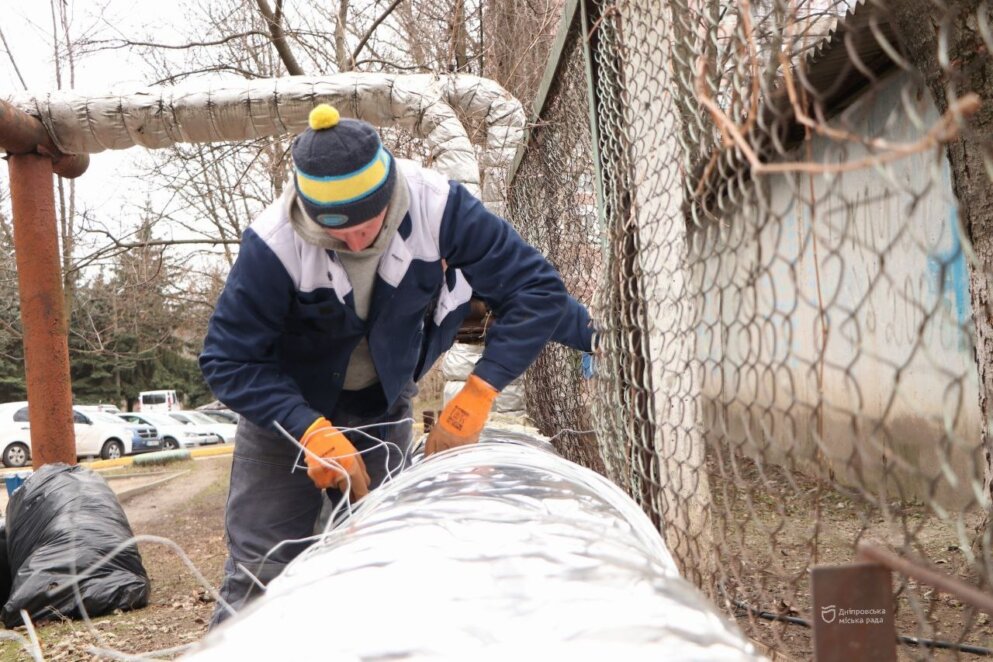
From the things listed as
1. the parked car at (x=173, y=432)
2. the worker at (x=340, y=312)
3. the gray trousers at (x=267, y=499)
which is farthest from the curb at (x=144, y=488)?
the parked car at (x=173, y=432)

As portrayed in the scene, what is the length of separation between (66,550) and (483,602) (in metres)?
4.78

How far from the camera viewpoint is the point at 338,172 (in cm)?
218

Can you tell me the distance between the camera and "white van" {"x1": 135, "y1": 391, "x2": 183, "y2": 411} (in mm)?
31359

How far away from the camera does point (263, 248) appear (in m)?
2.43

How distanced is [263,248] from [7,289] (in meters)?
11.6

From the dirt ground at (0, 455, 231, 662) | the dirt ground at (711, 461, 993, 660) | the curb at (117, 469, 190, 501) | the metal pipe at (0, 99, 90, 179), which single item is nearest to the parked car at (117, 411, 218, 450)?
the curb at (117, 469, 190, 501)

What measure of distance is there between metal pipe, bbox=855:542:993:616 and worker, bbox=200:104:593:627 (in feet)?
4.81

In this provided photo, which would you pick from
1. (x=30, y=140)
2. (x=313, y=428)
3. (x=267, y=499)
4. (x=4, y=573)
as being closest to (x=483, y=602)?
(x=313, y=428)

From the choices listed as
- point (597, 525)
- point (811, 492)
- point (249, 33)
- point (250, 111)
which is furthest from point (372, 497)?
point (249, 33)

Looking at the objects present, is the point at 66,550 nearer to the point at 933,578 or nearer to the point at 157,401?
the point at 933,578

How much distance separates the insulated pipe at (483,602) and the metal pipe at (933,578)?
20 centimetres

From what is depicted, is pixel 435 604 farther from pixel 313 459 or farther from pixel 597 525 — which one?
pixel 313 459

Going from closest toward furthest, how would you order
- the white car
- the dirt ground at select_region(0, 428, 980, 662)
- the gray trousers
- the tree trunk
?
1. the tree trunk
2. the gray trousers
3. the dirt ground at select_region(0, 428, 980, 662)
4. the white car

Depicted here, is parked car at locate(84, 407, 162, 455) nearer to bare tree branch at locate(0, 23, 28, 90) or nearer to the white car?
the white car
